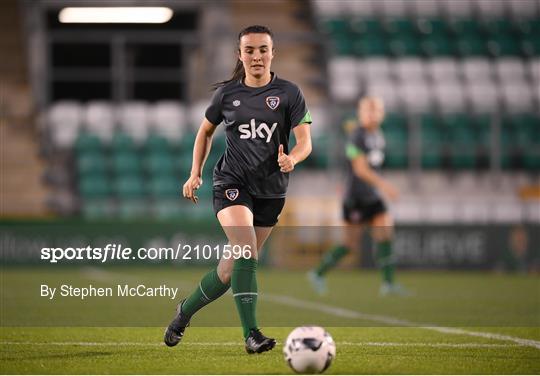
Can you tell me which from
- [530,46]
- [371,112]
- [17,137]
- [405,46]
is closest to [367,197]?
[371,112]

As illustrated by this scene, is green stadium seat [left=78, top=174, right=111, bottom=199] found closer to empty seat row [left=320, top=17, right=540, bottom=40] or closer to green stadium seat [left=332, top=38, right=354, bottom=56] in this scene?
green stadium seat [left=332, top=38, right=354, bottom=56]

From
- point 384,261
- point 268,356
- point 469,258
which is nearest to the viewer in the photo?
point 268,356

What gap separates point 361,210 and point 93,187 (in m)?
7.06

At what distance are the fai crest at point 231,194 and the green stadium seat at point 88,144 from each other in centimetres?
A: 1299

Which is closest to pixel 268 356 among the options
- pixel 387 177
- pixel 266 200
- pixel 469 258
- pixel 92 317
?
pixel 266 200

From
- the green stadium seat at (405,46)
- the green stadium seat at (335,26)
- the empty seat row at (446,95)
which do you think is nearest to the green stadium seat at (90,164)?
the empty seat row at (446,95)

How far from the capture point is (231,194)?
6402 millimetres

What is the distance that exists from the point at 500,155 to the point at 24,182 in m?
8.17

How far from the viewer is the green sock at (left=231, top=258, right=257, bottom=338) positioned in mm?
6238

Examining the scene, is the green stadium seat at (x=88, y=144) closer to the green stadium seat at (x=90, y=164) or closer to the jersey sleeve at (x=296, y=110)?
the green stadium seat at (x=90, y=164)

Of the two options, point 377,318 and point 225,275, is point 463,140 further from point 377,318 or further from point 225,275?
point 225,275

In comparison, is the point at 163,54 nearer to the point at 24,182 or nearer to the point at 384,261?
the point at 24,182

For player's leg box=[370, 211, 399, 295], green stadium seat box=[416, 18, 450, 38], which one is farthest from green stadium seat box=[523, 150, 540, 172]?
player's leg box=[370, 211, 399, 295]

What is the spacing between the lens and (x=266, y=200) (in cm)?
651
